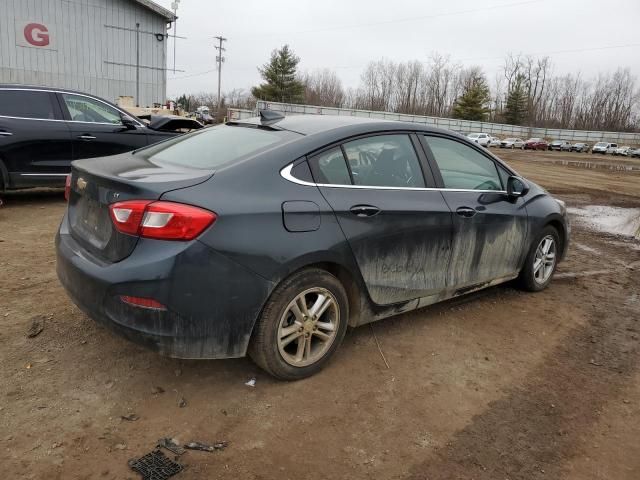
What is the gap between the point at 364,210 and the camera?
326 centimetres

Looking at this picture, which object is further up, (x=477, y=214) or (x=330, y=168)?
(x=330, y=168)

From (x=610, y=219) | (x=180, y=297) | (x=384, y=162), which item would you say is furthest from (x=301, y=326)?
(x=610, y=219)

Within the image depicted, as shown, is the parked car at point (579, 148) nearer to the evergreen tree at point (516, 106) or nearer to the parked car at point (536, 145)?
the parked car at point (536, 145)

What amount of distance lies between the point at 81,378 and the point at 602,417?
10.1 ft

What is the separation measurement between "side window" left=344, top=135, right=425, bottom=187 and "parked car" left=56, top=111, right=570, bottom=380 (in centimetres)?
1

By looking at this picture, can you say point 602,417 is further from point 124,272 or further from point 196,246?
point 124,272

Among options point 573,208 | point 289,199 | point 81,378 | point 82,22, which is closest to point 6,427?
point 81,378

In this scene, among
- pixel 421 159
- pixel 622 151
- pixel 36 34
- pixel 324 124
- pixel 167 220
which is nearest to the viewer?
pixel 167 220

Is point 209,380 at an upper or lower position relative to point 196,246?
lower

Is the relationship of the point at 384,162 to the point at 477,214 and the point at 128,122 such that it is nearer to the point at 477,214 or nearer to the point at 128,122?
the point at 477,214

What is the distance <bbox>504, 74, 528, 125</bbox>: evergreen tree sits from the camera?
3142 inches

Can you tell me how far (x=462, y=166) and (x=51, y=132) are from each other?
5.86 meters

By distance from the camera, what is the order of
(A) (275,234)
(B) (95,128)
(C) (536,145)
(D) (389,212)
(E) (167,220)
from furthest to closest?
(C) (536,145) < (B) (95,128) < (D) (389,212) < (A) (275,234) < (E) (167,220)

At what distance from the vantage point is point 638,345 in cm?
402
